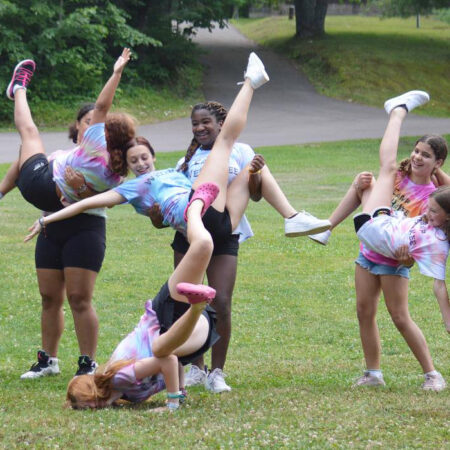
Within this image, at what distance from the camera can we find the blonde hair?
217 inches

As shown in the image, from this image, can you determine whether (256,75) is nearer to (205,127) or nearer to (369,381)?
(205,127)

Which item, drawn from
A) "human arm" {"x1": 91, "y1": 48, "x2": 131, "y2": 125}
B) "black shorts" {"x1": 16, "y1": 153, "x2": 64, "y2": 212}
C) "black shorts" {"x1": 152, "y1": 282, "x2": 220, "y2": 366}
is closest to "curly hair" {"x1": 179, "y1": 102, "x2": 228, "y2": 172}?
"human arm" {"x1": 91, "y1": 48, "x2": 131, "y2": 125}

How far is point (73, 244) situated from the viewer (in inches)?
252

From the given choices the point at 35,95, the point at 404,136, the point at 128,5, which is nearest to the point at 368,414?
the point at 404,136

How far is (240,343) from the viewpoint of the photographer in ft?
26.5

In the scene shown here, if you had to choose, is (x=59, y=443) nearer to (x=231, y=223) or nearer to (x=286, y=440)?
(x=286, y=440)

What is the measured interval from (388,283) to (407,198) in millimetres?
644

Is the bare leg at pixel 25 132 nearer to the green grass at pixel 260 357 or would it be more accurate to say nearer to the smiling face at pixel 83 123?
the smiling face at pixel 83 123

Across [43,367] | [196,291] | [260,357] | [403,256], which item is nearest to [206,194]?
[196,291]

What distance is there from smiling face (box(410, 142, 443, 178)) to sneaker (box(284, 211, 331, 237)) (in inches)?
28.6

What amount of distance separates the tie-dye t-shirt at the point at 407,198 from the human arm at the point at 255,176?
2.78 feet

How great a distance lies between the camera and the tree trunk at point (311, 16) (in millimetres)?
41375

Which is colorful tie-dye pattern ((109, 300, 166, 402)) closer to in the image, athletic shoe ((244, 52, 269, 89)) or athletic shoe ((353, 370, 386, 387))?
athletic shoe ((353, 370, 386, 387))

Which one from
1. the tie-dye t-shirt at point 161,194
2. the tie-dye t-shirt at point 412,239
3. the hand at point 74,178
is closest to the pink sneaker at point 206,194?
the tie-dye t-shirt at point 161,194
